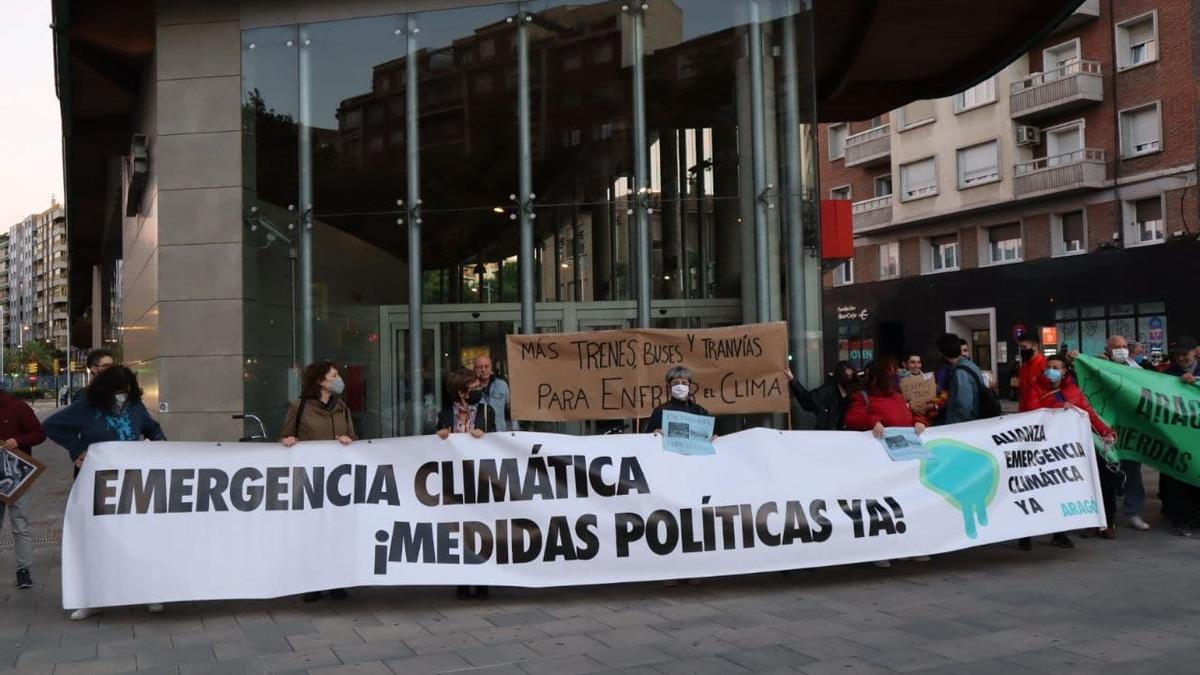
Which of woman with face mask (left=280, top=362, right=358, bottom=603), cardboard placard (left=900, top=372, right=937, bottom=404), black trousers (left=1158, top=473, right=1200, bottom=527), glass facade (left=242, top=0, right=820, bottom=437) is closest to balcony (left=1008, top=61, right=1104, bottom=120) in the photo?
glass facade (left=242, top=0, right=820, bottom=437)

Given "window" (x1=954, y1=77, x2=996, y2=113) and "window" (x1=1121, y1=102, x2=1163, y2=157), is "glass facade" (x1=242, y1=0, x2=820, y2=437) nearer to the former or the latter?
"window" (x1=1121, y1=102, x2=1163, y2=157)

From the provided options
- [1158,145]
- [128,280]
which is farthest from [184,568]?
[1158,145]

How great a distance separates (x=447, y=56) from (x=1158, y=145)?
27.5 meters

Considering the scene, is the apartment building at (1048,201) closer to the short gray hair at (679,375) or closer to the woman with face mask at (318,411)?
the short gray hair at (679,375)

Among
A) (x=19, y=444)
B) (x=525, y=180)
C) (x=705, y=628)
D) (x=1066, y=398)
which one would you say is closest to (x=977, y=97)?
(x=525, y=180)

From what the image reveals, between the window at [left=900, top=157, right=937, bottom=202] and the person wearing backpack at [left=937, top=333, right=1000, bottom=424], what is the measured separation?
32.0 metres

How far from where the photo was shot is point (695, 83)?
12977 millimetres

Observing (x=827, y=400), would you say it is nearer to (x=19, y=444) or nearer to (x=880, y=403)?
(x=880, y=403)

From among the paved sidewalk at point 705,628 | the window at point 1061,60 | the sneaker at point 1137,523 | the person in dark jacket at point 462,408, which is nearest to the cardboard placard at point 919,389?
the sneaker at point 1137,523

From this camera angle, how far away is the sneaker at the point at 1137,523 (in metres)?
9.98

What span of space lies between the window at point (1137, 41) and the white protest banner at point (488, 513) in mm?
30397

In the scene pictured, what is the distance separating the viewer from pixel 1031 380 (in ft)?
32.3

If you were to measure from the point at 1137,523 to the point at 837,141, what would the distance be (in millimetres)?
37603

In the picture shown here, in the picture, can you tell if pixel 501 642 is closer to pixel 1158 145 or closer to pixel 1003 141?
pixel 1158 145
